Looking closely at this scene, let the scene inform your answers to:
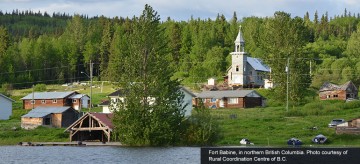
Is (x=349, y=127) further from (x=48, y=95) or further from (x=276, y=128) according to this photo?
(x=48, y=95)

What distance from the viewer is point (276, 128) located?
85688mm

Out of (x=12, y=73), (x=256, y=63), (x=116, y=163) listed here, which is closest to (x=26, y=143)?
(x=116, y=163)

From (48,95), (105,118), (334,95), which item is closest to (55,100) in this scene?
(48,95)

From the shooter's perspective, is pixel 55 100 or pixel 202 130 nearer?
pixel 202 130

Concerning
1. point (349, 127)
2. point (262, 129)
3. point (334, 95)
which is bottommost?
point (262, 129)

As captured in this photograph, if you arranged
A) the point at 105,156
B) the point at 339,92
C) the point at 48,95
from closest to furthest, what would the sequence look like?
1. the point at 105,156
2. the point at 339,92
3. the point at 48,95

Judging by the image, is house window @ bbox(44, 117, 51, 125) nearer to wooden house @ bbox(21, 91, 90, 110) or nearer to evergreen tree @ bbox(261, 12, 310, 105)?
wooden house @ bbox(21, 91, 90, 110)

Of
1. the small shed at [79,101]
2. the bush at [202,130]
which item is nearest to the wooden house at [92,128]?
the bush at [202,130]

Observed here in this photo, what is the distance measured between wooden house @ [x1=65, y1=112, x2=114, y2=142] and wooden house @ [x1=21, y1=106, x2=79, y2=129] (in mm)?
13569

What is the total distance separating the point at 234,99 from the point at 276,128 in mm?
35030

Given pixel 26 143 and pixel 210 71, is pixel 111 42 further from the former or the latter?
pixel 26 143

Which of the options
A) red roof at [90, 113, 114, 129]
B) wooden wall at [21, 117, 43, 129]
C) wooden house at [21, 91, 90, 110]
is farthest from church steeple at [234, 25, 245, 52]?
red roof at [90, 113, 114, 129]

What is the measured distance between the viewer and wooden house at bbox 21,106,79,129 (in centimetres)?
10289

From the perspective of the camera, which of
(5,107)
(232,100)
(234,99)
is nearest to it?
(5,107)
